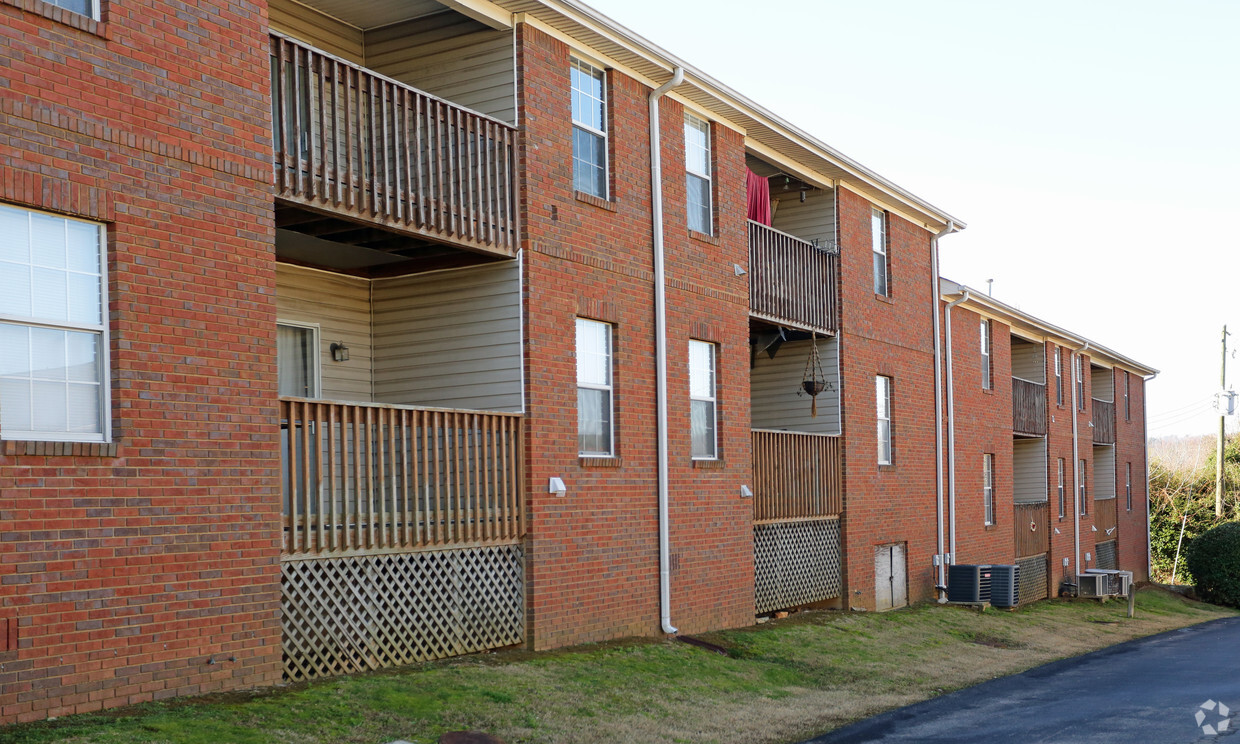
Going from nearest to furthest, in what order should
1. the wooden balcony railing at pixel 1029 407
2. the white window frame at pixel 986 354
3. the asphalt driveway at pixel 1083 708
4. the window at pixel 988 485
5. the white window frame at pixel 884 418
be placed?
the asphalt driveway at pixel 1083 708 → the white window frame at pixel 884 418 → the window at pixel 988 485 → the white window frame at pixel 986 354 → the wooden balcony railing at pixel 1029 407

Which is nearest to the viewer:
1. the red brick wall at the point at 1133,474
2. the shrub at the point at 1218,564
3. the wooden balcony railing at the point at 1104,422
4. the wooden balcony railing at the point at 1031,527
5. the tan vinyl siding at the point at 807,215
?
the tan vinyl siding at the point at 807,215

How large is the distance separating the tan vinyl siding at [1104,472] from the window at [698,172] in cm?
2770

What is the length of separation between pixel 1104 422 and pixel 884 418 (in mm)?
19683

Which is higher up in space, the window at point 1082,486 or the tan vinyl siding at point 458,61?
the tan vinyl siding at point 458,61

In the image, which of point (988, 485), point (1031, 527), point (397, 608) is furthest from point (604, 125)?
point (1031, 527)

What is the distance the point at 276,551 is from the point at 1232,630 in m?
25.4

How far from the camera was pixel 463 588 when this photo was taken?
42.7ft

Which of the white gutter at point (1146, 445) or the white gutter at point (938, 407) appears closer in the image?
the white gutter at point (938, 407)

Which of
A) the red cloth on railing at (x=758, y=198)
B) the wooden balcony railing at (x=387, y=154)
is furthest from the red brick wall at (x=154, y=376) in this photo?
the red cloth on railing at (x=758, y=198)

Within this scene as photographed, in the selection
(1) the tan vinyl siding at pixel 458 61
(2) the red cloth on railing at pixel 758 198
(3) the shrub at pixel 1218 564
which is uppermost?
(1) the tan vinyl siding at pixel 458 61

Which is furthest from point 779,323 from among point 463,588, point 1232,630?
point 1232,630

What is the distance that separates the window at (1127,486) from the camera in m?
42.1

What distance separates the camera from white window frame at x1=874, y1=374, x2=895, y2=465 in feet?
77.2

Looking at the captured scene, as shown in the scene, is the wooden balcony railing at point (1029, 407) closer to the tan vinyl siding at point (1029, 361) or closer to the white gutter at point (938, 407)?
the tan vinyl siding at point (1029, 361)
